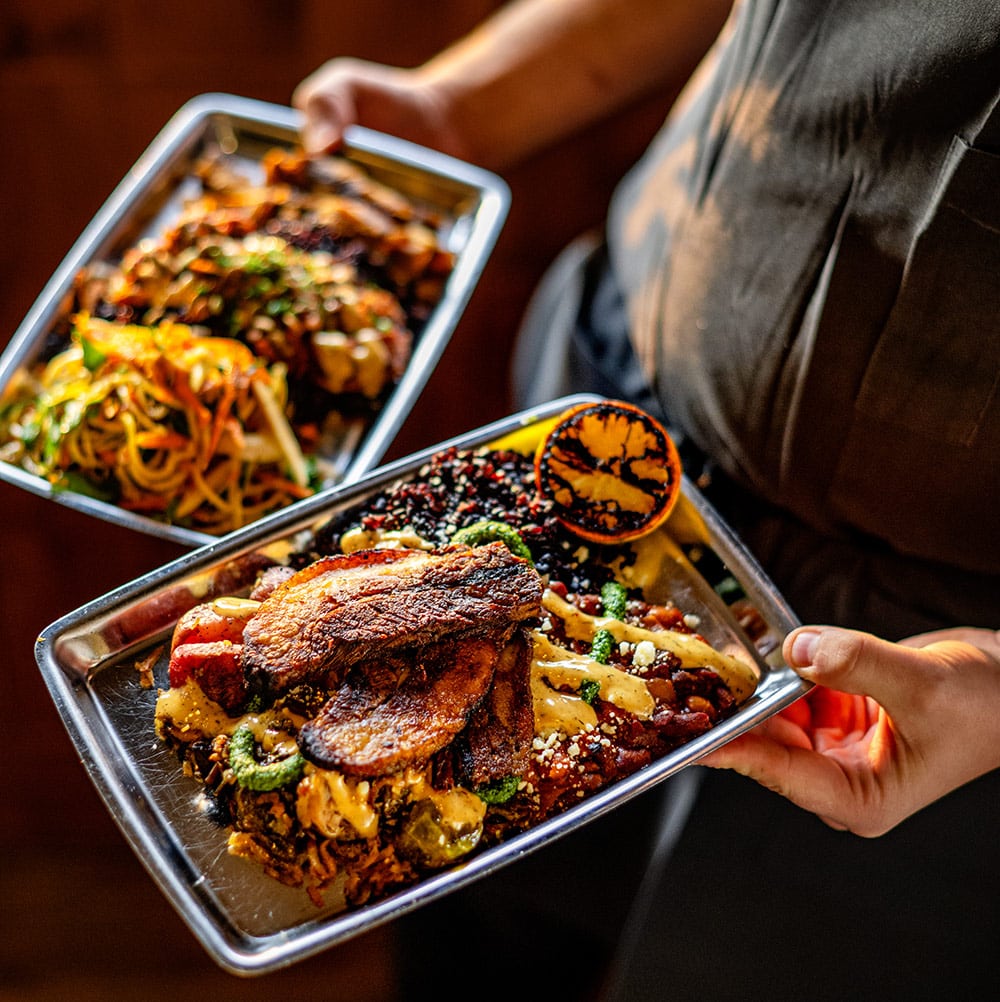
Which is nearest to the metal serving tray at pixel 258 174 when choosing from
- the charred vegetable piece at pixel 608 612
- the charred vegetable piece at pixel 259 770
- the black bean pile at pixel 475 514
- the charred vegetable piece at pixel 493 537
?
the black bean pile at pixel 475 514

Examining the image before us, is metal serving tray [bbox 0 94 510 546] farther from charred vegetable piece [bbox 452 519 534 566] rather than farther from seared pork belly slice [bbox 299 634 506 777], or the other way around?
seared pork belly slice [bbox 299 634 506 777]

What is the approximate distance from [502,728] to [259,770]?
0.94ft

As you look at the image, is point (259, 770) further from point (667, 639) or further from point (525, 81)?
point (525, 81)

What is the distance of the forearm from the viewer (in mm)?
1915

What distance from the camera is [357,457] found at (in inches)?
68.6

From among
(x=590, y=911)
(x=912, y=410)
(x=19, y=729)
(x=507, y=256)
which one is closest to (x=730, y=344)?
(x=912, y=410)

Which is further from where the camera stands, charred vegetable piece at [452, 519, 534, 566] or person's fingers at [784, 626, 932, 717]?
charred vegetable piece at [452, 519, 534, 566]

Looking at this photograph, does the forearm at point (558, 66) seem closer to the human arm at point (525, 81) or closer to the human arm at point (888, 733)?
the human arm at point (525, 81)

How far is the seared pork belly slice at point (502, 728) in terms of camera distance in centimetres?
115

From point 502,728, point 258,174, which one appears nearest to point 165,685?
point 502,728

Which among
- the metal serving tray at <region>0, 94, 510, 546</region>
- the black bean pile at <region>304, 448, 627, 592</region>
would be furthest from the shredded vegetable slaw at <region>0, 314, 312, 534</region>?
the black bean pile at <region>304, 448, 627, 592</region>

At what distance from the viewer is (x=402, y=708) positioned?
114 centimetres

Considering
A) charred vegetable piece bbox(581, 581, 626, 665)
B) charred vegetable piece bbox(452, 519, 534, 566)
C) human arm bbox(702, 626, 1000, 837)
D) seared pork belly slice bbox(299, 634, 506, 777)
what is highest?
charred vegetable piece bbox(452, 519, 534, 566)

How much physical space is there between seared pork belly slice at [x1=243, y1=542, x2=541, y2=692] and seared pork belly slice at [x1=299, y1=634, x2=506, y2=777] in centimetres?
3
